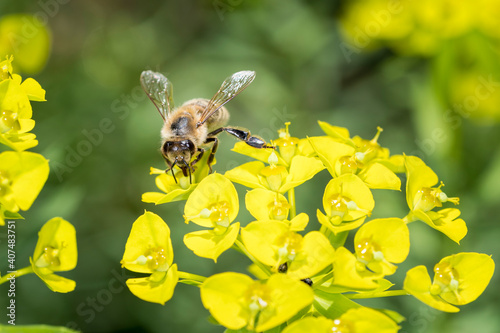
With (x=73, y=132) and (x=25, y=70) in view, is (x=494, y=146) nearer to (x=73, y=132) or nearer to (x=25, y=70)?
(x=73, y=132)

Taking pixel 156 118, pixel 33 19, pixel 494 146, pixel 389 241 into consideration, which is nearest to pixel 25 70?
pixel 33 19

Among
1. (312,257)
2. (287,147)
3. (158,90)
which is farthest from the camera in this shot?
(158,90)

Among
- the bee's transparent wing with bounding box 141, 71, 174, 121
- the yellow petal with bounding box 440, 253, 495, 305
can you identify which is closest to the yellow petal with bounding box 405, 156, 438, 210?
the yellow petal with bounding box 440, 253, 495, 305

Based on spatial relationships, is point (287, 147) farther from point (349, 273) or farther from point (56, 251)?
point (56, 251)

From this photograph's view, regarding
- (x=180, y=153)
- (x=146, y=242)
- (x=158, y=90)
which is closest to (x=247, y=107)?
(x=158, y=90)

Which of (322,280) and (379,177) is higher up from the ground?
(379,177)

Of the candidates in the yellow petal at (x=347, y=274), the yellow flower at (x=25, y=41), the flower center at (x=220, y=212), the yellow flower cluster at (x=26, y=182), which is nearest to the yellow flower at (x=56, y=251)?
the yellow flower cluster at (x=26, y=182)
